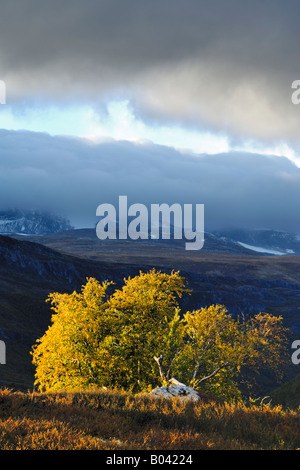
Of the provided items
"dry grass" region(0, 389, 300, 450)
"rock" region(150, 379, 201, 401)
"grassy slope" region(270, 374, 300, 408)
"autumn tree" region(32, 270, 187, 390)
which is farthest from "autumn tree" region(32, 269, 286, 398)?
"grassy slope" region(270, 374, 300, 408)

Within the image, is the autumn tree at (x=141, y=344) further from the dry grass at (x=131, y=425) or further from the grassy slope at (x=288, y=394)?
the grassy slope at (x=288, y=394)

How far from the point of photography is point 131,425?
1265 cm

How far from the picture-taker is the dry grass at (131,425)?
10.3m

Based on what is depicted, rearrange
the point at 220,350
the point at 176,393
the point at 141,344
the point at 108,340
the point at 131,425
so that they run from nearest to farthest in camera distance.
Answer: the point at 131,425
the point at 176,393
the point at 108,340
the point at 141,344
the point at 220,350

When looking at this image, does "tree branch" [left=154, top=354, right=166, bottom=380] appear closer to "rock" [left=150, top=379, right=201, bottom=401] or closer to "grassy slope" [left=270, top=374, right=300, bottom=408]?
"rock" [left=150, top=379, right=201, bottom=401]

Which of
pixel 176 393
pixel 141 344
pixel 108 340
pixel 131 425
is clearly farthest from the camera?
pixel 141 344

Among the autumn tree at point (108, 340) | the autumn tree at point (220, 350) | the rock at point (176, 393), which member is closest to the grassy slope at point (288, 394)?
the autumn tree at point (220, 350)

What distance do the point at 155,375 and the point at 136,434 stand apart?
15.8m

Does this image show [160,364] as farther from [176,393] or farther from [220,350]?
[176,393]

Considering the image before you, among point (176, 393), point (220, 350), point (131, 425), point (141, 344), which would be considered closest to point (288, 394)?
point (220, 350)

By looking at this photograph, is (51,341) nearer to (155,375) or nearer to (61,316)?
(61,316)

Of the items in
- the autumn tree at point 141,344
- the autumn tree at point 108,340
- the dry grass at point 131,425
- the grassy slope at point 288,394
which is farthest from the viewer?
the grassy slope at point 288,394

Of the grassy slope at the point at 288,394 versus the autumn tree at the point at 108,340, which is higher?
the autumn tree at the point at 108,340

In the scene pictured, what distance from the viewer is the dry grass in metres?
10.3
